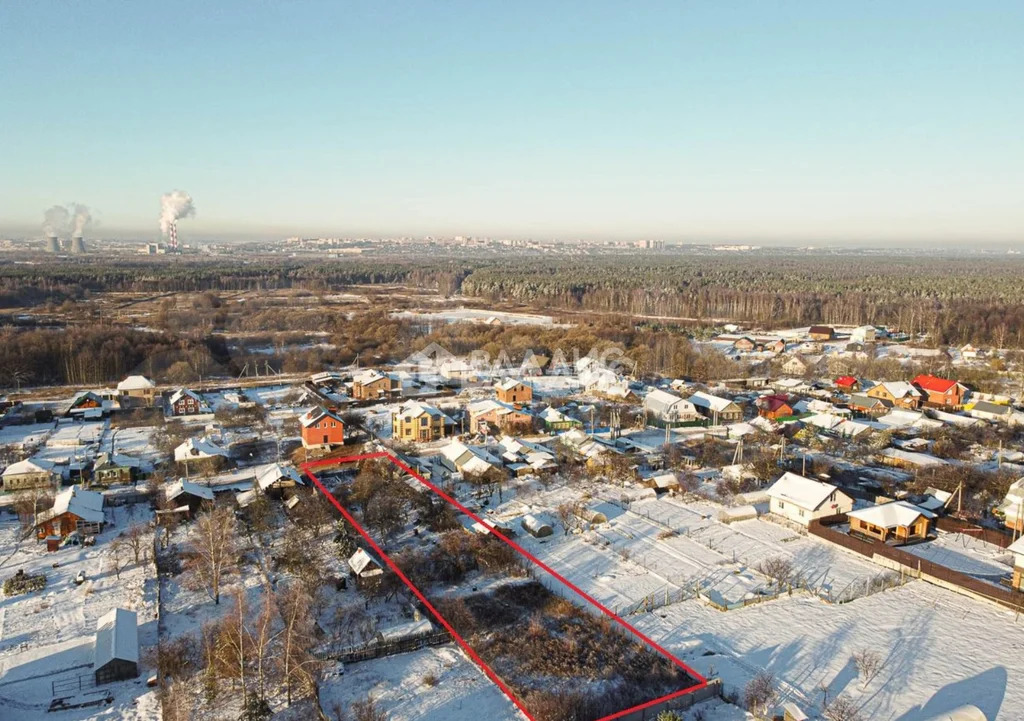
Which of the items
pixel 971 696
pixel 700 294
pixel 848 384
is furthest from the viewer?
pixel 700 294

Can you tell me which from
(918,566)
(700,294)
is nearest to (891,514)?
(918,566)

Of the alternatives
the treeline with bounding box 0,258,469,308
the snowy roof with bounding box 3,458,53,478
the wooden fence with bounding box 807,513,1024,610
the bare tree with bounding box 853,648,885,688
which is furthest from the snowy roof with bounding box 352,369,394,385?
the treeline with bounding box 0,258,469,308

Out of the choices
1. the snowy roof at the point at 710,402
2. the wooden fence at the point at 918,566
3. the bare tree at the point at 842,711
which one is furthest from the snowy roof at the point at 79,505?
the snowy roof at the point at 710,402

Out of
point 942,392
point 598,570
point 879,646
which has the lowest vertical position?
point 598,570

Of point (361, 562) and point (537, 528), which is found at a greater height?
point (361, 562)

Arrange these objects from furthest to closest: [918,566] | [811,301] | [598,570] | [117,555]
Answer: [811,301] → [117,555] → [598,570] → [918,566]

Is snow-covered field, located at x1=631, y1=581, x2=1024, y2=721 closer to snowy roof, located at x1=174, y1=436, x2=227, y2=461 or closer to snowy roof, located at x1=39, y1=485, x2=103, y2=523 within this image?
snowy roof, located at x1=39, y1=485, x2=103, y2=523

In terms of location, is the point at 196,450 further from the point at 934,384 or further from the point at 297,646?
the point at 934,384
